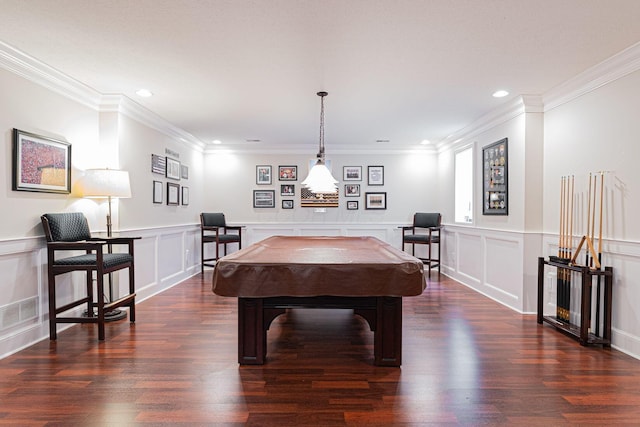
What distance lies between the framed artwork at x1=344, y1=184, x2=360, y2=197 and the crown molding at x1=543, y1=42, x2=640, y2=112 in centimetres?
370

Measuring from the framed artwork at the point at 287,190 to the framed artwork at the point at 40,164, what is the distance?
3998 millimetres

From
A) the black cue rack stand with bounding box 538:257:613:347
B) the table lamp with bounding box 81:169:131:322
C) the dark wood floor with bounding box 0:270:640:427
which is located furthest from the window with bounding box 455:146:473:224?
the table lamp with bounding box 81:169:131:322

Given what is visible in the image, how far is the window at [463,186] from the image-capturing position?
20.7ft

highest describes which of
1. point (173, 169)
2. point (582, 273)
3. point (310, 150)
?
point (310, 150)

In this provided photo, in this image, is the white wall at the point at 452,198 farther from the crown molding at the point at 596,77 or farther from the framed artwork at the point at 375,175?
the framed artwork at the point at 375,175

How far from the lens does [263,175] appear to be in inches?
285

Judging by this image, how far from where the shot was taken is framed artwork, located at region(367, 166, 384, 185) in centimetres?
726

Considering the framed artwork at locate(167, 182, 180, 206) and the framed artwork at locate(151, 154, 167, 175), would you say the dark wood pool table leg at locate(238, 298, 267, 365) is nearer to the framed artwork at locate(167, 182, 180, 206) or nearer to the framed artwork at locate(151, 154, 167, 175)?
the framed artwork at locate(151, 154, 167, 175)

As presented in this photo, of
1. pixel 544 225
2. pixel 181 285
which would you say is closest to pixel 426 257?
pixel 544 225

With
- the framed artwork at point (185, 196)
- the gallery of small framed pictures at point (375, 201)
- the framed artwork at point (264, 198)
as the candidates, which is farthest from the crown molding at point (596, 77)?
the framed artwork at point (185, 196)

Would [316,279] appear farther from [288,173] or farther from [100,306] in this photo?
[288,173]

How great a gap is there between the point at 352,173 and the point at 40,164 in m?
5.06

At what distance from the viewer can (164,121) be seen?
518 cm

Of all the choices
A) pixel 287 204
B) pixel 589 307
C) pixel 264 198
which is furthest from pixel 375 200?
pixel 589 307
